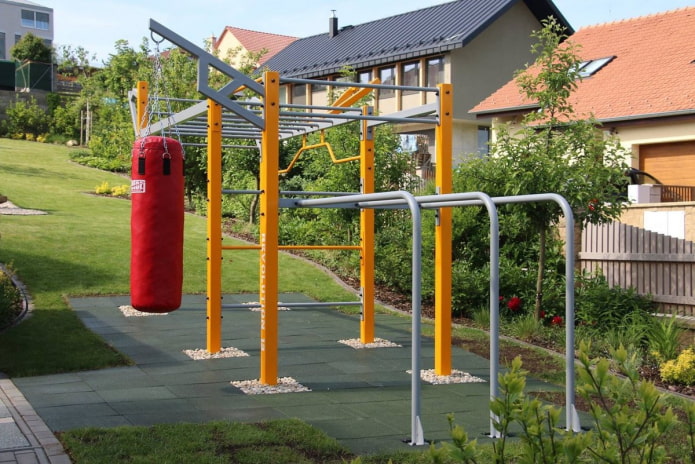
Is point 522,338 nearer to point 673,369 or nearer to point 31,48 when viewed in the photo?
point 673,369

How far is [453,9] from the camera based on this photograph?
32.2 metres

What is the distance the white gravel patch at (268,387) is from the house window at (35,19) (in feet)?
197

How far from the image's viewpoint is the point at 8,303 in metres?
9.80

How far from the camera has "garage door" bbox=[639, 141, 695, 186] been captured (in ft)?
56.5

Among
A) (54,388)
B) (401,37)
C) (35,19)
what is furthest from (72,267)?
(35,19)

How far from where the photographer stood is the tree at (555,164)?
10453mm

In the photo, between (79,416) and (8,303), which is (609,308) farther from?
(8,303)

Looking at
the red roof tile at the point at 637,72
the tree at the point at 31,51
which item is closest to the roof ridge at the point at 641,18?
the red roof tile at the point at 637,72

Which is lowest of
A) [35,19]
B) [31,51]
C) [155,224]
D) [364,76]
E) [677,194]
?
[155,224]

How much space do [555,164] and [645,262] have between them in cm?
206

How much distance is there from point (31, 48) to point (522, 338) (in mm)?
40584

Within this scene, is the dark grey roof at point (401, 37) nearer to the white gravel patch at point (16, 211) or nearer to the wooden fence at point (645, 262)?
the white gravel patch at point (16, 211)

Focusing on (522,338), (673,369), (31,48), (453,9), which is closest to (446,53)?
(453,9)

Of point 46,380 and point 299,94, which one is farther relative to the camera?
point 299,94
